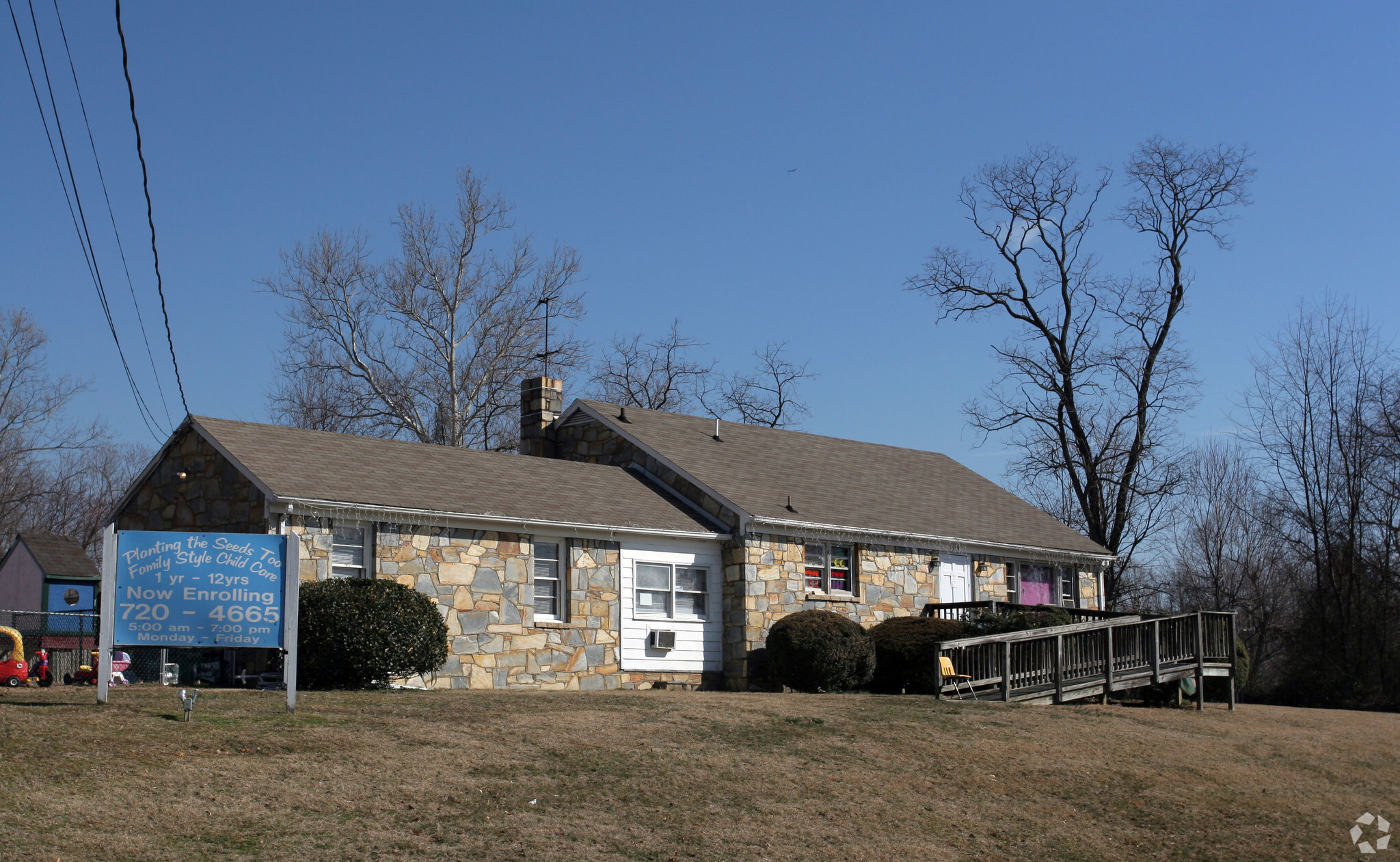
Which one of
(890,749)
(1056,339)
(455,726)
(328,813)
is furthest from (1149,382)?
(328,813)

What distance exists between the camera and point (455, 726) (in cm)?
1218

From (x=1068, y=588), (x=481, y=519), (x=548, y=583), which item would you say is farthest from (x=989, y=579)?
(x=481, y=519)

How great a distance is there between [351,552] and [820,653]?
7.63m

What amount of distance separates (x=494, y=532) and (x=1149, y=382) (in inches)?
970

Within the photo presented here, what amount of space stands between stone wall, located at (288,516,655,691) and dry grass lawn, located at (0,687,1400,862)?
2842 millimetres

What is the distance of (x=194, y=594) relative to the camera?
39.8 feet

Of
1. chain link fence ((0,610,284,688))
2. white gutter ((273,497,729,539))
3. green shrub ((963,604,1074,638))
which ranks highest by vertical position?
white gutter ((273,497,729,539))

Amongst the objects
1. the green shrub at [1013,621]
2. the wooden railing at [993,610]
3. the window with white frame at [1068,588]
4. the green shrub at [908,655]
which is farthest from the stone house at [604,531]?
the green shrub at [1013,621]

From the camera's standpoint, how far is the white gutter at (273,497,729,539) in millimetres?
17359

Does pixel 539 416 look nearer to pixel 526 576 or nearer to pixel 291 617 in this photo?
pixel 526 576

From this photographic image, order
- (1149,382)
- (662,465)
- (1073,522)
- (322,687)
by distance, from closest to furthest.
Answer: (322,687) < (662,465) < (1149,382) < (1073,522)

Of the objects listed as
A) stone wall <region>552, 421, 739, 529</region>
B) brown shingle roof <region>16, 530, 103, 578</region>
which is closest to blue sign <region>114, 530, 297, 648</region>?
stone wall <region>552, 421, 739, 529</region>

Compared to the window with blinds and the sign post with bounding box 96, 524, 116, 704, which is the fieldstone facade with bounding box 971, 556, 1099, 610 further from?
the sign post with bounding box 96, 524, 116, 704

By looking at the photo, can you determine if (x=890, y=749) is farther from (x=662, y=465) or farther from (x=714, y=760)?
(x=662, y=465)
